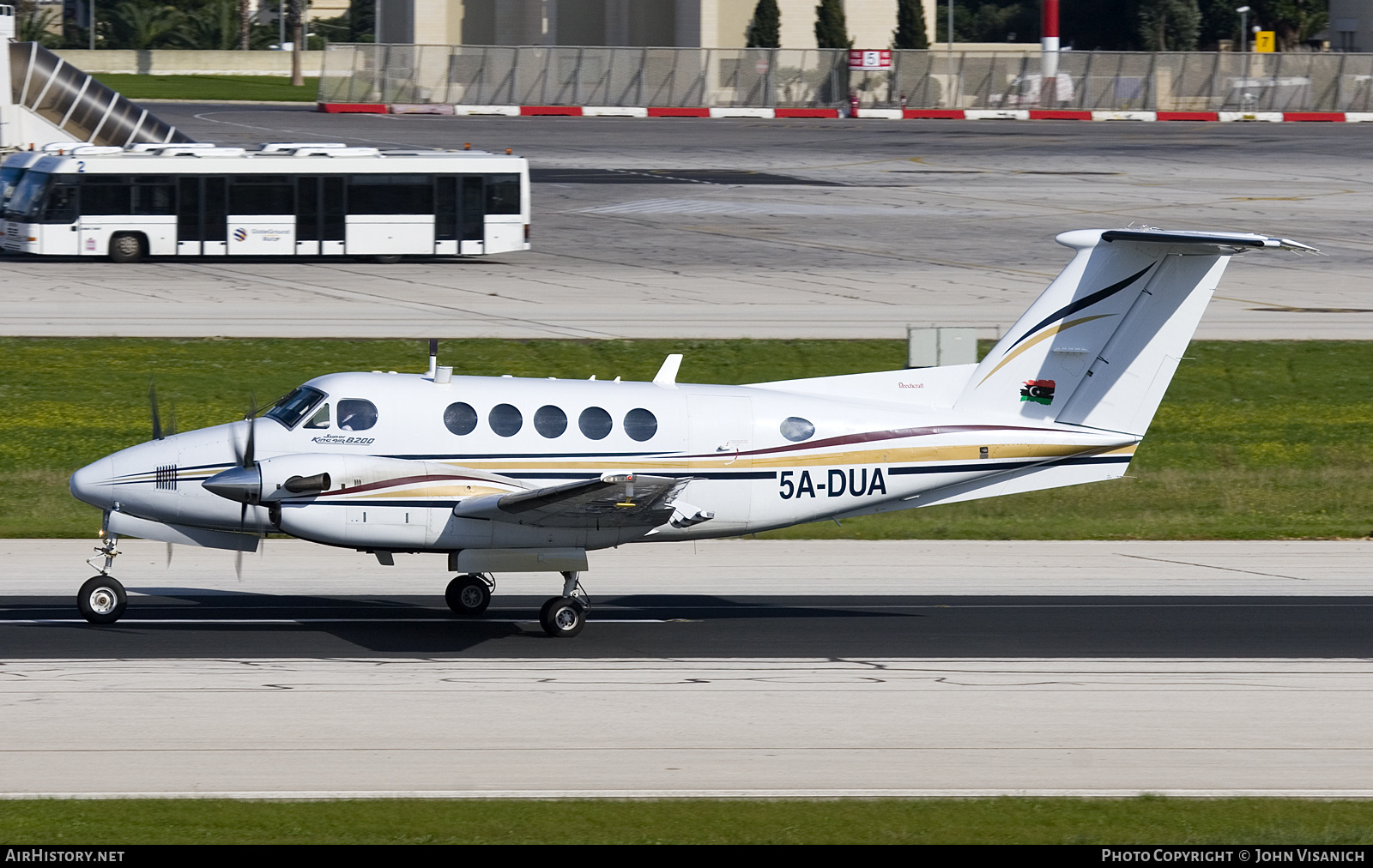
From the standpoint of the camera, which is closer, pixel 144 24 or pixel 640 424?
pixel 640 424

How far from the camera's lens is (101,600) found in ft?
55.8

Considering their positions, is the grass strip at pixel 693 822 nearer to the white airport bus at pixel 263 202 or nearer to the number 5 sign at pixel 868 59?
the white airport bus at pixel 263 202

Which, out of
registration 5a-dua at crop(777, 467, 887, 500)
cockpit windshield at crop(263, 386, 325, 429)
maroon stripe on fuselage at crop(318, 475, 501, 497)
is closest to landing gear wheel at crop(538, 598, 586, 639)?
maroon stripe on fuselage at crop(318, 475, 501, 497)

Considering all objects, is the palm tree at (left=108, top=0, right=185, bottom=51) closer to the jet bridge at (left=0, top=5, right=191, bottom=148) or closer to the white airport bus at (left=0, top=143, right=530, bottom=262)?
the jet bridge at (left=0, top=5, right=191, bottom=148)

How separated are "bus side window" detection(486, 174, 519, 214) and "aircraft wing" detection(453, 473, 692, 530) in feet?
94.5

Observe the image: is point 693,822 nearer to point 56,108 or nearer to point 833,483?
point 833,483

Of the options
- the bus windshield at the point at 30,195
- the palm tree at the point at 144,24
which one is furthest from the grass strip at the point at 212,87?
the bus windshield at the point at 30,195

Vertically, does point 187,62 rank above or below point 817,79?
above

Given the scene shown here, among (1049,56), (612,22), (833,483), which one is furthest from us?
(612,22)

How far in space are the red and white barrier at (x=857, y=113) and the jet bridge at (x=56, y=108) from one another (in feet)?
102

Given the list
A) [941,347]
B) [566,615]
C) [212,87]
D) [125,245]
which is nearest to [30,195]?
[125,245]

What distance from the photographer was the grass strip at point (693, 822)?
11.0 meters

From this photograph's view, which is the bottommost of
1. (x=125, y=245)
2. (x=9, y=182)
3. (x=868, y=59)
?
(x=125, y=245)

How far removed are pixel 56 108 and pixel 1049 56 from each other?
172ft
